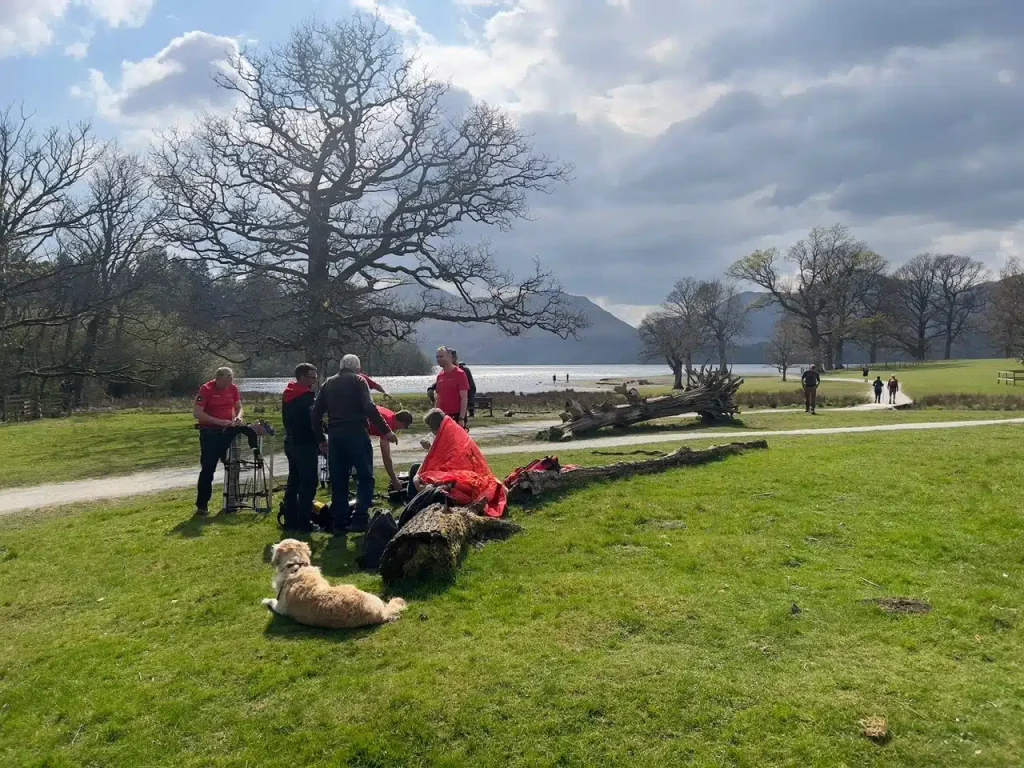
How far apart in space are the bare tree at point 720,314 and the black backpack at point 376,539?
70759 millimetres

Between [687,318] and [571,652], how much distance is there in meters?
73.2

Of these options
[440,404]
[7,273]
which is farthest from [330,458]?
[7,273]

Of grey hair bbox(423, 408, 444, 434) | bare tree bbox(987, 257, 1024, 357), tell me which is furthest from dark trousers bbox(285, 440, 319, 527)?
bare tree bbox(987, 257, 1024, 357)

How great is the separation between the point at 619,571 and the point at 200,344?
76.3 feet

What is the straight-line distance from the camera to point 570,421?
1884 cm

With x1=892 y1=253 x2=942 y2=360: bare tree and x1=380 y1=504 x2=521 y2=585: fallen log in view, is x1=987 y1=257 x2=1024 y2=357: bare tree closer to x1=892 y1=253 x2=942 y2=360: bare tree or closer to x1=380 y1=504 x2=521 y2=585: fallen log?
x1=892 y1=253 x2=942 y2=360: bare tree

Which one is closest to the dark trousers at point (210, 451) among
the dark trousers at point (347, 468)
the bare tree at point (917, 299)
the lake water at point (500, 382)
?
the dark trousers at point (347, 468)

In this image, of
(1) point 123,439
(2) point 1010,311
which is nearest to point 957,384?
(2) point 1010,311

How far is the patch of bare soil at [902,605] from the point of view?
16.5 ft

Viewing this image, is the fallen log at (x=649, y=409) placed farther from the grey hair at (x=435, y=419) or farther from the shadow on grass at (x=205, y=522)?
the shadow on grass at (x=205, y=522)

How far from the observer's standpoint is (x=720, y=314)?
7988 cm

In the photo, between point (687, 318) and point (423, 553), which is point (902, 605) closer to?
point (423, 553)

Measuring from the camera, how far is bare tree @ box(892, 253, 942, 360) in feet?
267

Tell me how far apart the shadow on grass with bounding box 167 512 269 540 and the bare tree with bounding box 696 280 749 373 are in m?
69.4
